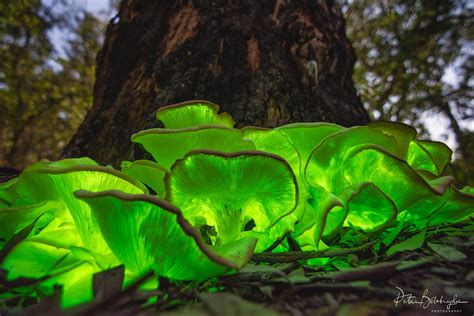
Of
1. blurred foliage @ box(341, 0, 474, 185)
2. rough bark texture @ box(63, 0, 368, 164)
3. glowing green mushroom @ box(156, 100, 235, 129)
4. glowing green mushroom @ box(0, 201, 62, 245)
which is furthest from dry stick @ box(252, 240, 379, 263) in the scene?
blurred foliage @ box(341, 0, 474, 185)

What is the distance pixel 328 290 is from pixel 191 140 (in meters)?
0.56

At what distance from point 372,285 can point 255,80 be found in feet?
4.66

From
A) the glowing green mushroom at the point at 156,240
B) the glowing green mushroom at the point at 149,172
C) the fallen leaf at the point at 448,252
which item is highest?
the glowing green mushroom at the point at 149,172

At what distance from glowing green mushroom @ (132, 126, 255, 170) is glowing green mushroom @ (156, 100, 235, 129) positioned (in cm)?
17

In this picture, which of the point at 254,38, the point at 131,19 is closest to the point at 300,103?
the point at 254,38

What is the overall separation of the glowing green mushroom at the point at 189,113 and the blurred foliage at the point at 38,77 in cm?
453

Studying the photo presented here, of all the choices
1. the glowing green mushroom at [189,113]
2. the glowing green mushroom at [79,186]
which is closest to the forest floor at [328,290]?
the glowing green mushroom at [79,186]

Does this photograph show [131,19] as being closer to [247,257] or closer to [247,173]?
[247,173]

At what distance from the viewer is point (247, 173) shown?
803 mm

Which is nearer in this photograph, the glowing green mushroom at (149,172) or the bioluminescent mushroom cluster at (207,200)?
the bioluminescent mushroom cluster at (207,200)

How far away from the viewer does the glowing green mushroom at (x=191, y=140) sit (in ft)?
2.91

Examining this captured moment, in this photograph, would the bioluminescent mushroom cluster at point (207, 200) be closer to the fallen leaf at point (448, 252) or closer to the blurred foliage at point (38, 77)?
the fallen leaf at point (448, 252)

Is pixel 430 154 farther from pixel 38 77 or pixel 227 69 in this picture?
pixel 38 77

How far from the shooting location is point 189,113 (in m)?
1.14
